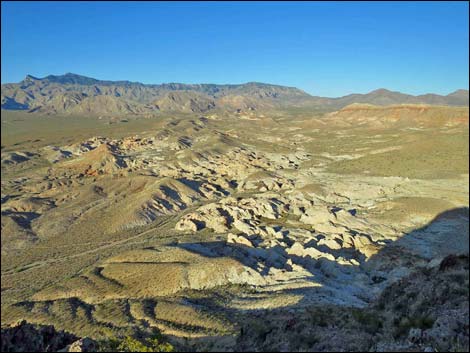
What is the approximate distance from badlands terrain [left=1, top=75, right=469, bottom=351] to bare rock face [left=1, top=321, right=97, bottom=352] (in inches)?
173

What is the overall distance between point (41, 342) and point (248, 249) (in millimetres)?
21391

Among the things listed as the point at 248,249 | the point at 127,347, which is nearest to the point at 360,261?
the point at 248,249

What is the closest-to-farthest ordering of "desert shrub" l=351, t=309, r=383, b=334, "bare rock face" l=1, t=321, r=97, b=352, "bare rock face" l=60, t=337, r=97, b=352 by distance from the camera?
"bare rock face" l=60, t=337, r=97, b=352 → "bare rock face" l=1, t=321, r=97, b=352 → "desert shrub" l=351, t=309, r=383, b=334

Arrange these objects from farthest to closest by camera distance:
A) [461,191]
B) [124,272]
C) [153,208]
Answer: [153,208] → [461,191] → [124,272]

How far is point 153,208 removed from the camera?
5069 cm

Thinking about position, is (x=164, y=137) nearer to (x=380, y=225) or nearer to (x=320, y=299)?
(x=380, y=225)

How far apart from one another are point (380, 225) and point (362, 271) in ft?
40.6

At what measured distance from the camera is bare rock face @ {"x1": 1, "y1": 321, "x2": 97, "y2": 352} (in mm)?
11573

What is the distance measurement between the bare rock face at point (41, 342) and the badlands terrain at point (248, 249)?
441cm

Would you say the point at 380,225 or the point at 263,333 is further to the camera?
the point at 380,225

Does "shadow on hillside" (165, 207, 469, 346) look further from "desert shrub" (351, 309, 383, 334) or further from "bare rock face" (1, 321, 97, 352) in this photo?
"bare rock face" (1, 321, 97, 352)

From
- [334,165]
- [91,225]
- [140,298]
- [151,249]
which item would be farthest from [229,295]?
[334,165]

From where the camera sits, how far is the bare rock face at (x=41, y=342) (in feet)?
38.0

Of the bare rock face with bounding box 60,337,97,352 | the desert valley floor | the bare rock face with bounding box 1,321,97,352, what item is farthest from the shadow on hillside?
the bare rock face with bounding box 1,321,97,352
